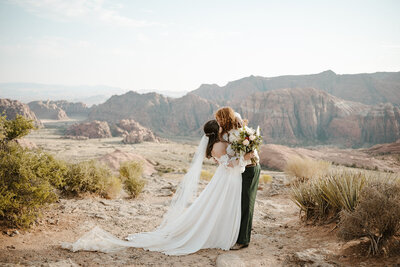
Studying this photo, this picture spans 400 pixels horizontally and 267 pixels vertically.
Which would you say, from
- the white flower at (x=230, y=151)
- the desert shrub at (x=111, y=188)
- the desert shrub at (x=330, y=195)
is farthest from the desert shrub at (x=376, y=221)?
the desert shrub at (x=111, y=188)

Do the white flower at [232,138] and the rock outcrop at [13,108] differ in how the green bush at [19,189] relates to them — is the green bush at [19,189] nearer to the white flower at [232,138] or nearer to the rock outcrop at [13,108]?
the white flower at [232,138]

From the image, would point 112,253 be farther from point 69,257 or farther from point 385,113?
point 385,113

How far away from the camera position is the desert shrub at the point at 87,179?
278 inches

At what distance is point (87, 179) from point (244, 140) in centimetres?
521

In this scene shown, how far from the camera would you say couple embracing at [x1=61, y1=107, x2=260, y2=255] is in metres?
4.09

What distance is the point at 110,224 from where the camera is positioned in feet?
17.5

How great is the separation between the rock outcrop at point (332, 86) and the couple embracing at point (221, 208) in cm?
8361

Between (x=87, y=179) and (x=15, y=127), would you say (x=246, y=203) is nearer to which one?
(x=87, y=179)

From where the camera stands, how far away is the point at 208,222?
4.23m

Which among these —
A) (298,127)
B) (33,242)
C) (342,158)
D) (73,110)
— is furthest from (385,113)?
(73,110)

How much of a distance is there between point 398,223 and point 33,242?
16.9 ft

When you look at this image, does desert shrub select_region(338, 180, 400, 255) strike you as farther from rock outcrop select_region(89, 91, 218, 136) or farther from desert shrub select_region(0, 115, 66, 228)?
rock outcrop select_region(89, 91, 218, 136)

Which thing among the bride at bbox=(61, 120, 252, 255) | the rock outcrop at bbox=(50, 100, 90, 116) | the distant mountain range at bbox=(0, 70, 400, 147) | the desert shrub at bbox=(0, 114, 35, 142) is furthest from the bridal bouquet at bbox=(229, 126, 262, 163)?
the rock outcrop at bbox=(50, 100, 90, 116)

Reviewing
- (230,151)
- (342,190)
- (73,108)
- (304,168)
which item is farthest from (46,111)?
(342,190)
